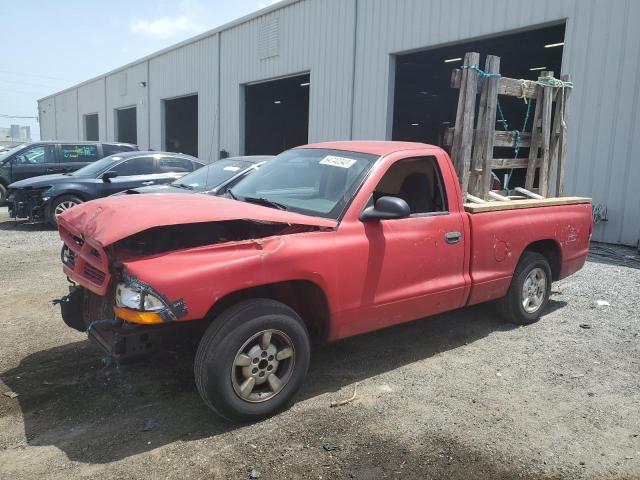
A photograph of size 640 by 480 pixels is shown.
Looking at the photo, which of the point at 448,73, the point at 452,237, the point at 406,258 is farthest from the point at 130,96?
the point at 406,258

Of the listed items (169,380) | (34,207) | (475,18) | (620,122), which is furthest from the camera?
(475,18)

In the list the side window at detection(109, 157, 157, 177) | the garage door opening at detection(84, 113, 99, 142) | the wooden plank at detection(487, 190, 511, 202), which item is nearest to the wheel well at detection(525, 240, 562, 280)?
the wooden plank at detection(487, 190, 511, 202)

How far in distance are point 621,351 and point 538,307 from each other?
912 mm

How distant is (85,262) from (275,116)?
25293 mm

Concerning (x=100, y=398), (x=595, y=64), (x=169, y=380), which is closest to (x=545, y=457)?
(x=169, y=380)

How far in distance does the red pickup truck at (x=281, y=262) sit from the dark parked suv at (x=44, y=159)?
10.9m

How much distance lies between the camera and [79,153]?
13.9 meters

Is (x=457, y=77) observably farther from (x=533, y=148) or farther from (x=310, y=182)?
(x=310, y=182)

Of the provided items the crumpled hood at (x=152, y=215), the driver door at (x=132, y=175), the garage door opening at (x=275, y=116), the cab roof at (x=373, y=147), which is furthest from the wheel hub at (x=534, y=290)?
the garage door opening at (x=275, y=116)

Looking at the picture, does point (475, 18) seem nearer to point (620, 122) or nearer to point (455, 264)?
point (620, 122)

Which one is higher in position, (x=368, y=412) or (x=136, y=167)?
(x=136, y=167)

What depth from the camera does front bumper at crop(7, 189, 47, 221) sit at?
10289mm

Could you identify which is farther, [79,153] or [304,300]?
[79,153]

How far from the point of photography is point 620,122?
29.7 ft
